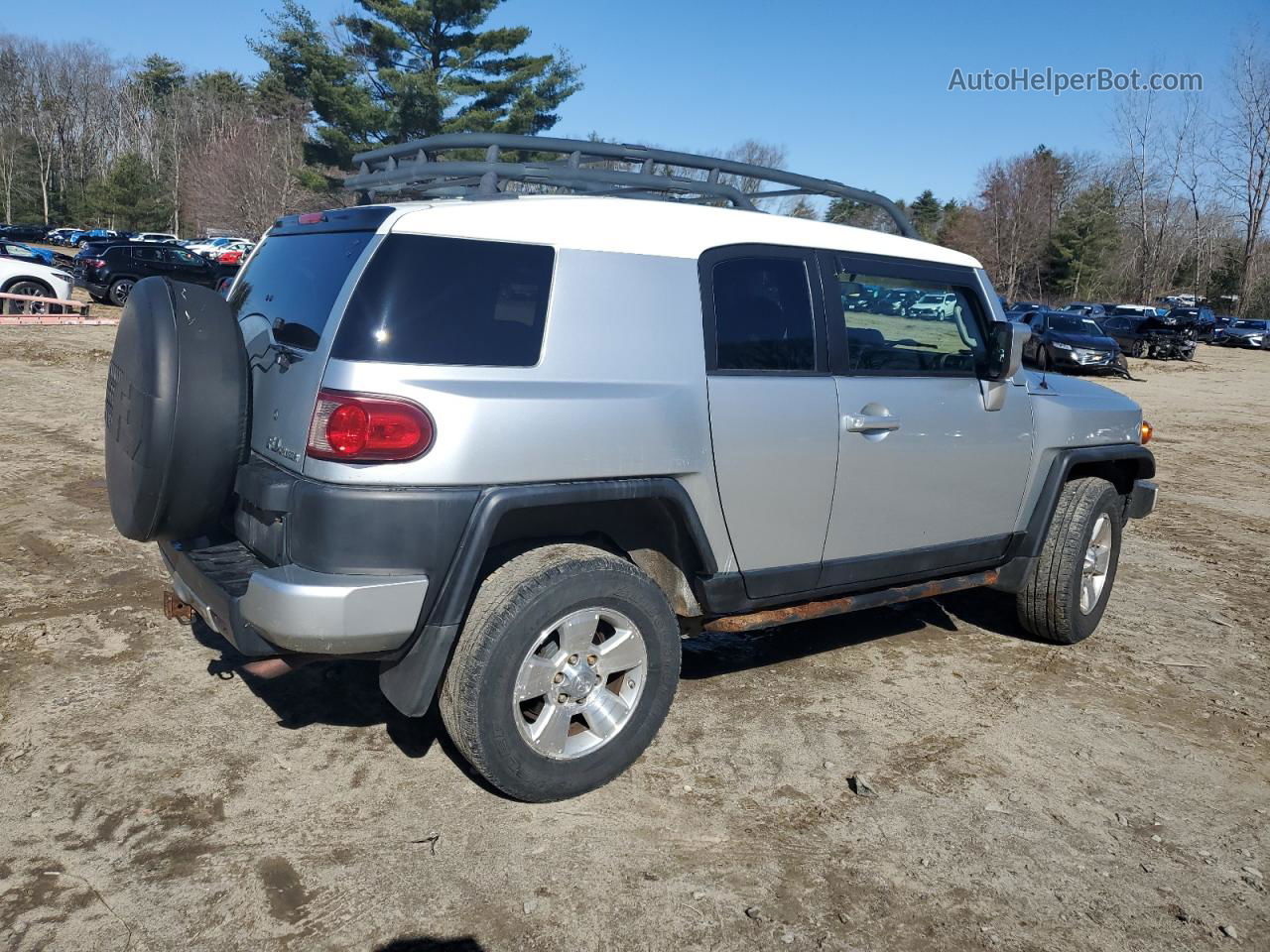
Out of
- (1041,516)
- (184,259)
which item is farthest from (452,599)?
(184,259)

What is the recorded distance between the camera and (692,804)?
11.4 ft

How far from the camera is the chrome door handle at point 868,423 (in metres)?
3.96

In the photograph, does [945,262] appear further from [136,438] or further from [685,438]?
[136,438]

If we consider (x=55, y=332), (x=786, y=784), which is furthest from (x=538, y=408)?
(x=55, y=332)

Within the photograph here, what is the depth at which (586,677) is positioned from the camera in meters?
3.41

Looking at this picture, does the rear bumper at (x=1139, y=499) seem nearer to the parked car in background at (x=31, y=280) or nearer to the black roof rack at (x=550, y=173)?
the black roof rack at (x=550, y=173)

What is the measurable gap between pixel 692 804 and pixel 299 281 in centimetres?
231

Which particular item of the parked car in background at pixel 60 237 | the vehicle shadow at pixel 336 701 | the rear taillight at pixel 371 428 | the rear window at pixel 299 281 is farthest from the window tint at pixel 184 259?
the parked car in background at pixel 60 237

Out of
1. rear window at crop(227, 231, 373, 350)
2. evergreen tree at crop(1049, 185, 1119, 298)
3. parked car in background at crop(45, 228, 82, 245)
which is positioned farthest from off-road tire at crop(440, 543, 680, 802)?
parked car in background at crop(45, 228, 82, 245)

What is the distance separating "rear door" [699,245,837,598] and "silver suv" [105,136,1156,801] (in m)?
0.01

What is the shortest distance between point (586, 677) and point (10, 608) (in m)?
3.25

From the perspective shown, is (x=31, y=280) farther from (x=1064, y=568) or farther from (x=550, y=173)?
(x=1064, y=568)

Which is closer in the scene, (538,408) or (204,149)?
(538,408)

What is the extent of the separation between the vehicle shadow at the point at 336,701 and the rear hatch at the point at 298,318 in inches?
44.5
